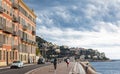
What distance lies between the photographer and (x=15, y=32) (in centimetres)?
9556

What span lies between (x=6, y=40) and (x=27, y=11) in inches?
1303

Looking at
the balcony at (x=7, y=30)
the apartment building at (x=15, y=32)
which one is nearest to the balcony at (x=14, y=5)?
the apartment building at (x=15, y=32)

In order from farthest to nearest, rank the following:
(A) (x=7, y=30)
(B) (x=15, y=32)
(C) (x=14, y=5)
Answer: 1. (B) (x=15, y=32)
2. (C) (x=14, y=5)
3. (A) (x=7, y=30)

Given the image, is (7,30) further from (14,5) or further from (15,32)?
(15,32)

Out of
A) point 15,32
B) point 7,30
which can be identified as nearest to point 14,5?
point 15,32

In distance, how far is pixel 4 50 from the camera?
82938 millimetres

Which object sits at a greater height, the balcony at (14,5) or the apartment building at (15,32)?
the balcony at (14,5)

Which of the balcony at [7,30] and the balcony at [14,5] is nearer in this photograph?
the balcony at [7,30]

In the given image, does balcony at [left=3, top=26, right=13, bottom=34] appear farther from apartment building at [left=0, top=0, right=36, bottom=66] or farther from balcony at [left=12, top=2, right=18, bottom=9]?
balcony at [left=12, top=2, right=18, bottom=9]

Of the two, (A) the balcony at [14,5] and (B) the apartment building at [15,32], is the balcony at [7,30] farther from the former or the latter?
(A) the balcony at [14,5]

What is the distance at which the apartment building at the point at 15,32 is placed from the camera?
271 feet

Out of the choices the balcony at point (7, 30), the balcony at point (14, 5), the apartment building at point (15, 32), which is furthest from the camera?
the balcony at point (14, 5)

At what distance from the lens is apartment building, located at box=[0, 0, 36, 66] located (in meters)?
82.5

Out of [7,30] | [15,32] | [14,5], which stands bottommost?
[7,30]
